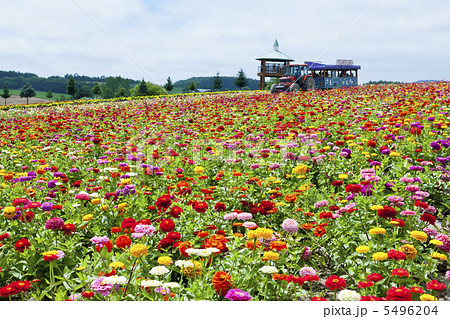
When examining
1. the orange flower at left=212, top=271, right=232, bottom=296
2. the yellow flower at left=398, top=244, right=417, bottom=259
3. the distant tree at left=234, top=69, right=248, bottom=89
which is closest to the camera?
the orange flower at left=212, top=271, right=232, bottom=296

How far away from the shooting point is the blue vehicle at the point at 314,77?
22.6m

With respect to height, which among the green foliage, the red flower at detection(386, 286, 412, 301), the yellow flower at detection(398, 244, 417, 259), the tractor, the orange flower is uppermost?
the green foliage

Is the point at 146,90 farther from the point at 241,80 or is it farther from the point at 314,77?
the point at 314,77

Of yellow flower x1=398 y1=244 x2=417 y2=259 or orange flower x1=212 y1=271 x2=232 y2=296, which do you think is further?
yellow flower x1=398 y1=244 x2=417 y2=259

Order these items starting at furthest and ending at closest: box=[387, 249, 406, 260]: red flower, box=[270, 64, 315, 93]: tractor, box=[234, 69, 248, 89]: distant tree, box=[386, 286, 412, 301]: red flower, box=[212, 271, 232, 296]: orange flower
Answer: box=[234, 69, 248, 89]: distant tree → box=[270, 64, 315, 93]: tractor → box=[387, 249, 406, 260]: red flower → box=[212, 271, 232, 296]: orange flower → box=[386, 286, 412, 301]: red flower

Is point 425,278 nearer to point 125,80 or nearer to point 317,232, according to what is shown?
point 317,232

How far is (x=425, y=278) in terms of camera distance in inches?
105

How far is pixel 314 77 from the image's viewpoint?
95.8 ft

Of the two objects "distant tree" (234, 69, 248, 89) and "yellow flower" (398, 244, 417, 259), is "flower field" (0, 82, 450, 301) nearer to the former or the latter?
"yellow flower" (398, 244, 417, 259)

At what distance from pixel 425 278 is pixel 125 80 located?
5454 inches

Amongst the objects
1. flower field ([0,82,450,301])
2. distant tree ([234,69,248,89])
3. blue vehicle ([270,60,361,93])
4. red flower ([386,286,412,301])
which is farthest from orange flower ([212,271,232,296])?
distant tree ([234,69,248,89])

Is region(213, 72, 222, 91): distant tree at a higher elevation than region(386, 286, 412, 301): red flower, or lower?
higher

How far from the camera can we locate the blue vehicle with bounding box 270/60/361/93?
2258 cm

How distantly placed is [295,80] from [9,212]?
22195 mm
